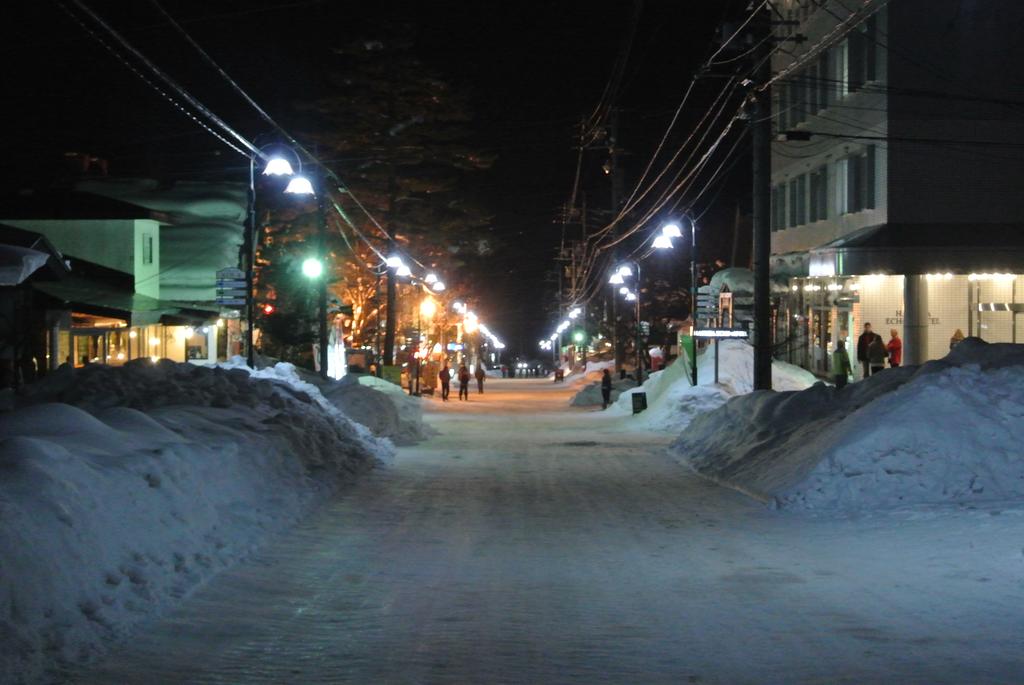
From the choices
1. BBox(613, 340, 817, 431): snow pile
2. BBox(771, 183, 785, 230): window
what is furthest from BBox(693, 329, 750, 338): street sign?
BBox(771, 183, 785, 230): window

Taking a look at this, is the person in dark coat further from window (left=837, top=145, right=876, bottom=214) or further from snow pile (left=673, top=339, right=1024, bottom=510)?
snow pile (left=673, top=339, right=1024, bottom=510)

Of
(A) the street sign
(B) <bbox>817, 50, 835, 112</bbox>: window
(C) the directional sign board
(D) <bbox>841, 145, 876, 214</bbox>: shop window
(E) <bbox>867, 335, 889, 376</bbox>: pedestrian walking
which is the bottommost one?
(E) <bbox>867, 335, 889, 376</bbox>: pedestrian walking

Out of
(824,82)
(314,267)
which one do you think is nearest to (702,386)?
(314,267)

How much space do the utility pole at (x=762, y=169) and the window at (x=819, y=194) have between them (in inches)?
690

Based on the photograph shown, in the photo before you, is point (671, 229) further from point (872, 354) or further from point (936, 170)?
point (936, 170)

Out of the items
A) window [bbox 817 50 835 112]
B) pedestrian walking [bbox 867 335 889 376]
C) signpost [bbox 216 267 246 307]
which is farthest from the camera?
window [bbox 817 50 835 112]

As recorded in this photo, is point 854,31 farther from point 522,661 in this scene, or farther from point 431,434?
point 522,661

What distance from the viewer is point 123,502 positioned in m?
10.9

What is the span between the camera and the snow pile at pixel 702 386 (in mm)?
34719

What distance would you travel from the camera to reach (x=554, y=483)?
20062 mm

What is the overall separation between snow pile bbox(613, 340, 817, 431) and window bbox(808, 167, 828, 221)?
5.66 metres

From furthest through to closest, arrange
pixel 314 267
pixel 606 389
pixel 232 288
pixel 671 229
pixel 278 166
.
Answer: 1. pixel 606 389
2. pixel 671 229
3. pixel 314 267
4. pixel 232 288
5. pixel 278 166

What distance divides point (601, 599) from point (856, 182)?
103ft

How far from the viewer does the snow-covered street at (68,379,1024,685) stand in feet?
26.4
